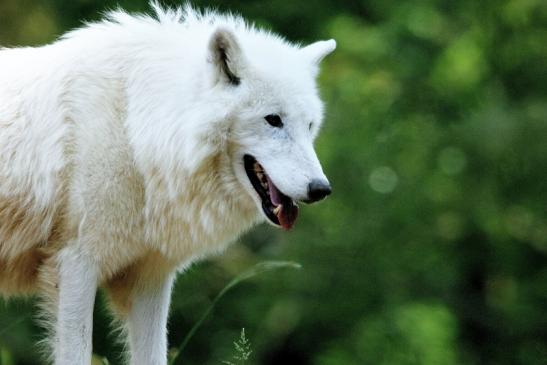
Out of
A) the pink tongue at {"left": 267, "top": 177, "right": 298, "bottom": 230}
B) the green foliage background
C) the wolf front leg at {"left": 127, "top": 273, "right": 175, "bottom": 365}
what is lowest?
the green foliage background

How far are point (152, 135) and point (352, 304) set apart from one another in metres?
6.95

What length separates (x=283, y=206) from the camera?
4715 mm

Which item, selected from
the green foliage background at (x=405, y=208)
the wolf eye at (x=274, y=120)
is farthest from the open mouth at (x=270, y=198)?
the green foliage background at (x=405, y=208)

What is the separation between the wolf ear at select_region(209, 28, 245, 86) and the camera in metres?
4.63

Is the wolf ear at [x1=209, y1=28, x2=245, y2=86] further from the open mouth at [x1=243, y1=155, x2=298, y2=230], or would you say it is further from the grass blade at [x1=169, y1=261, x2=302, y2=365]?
the grass blade at [x1=169, y1=261, x2=302, y2=365]

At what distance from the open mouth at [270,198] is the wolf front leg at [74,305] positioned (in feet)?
2.28

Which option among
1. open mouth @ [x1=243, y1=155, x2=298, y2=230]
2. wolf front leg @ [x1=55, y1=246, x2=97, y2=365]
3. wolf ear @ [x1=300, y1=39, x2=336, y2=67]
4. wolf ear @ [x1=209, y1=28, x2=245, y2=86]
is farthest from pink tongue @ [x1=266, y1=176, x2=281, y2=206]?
wolf front leg @ [x1=55, y1=246, x2=97, y2=365]

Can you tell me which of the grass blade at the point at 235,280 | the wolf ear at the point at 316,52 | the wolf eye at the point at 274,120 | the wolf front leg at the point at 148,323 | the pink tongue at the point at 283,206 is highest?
the wolf ear at the point at 316,52

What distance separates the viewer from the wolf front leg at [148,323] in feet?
16.9

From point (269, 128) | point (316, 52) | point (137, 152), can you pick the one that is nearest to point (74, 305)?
point (137, 152)

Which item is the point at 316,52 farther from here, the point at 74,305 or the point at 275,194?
the point at 74,305

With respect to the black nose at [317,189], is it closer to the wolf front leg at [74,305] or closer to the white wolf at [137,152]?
the white wolf at [137,152]

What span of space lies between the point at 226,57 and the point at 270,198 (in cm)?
56

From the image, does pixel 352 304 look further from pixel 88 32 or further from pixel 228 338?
pixel 88 32
